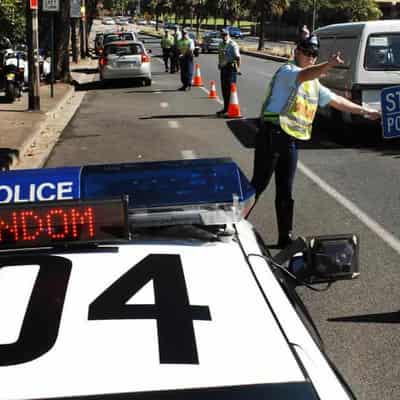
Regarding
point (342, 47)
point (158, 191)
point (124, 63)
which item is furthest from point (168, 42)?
point (158, 191)

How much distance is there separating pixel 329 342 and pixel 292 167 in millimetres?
2285

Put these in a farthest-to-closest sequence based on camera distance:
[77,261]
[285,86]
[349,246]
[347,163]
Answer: [347,163], [285,86], [349,246], [77,261]

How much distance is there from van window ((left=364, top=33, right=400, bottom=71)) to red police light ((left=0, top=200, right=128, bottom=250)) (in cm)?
1101

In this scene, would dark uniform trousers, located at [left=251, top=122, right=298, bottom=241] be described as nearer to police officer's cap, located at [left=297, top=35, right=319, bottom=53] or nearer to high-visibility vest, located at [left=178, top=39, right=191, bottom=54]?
police officer's cap, located at [left=297, top=35, right=319, bottom=53]

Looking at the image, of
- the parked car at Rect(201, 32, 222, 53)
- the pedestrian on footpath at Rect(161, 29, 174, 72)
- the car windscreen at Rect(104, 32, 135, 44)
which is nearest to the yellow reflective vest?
the pedestrian on footpath at Rect(161, 29, 174, 72)

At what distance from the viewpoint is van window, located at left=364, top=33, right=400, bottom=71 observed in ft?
41.9

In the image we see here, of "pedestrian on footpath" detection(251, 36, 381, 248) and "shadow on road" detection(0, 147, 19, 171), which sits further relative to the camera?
"shadow on road" detection(0, 147, 19, 171)

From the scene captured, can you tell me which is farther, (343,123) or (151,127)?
(151,127)

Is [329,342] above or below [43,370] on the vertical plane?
below

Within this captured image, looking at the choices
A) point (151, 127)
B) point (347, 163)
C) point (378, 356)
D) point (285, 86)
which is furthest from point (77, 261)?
point (151, 127)

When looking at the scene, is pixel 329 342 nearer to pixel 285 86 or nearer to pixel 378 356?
pixel 378 356

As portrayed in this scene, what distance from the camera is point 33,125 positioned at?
48.6 feet

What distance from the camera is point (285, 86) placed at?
6.52 metres

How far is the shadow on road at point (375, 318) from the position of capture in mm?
5289
